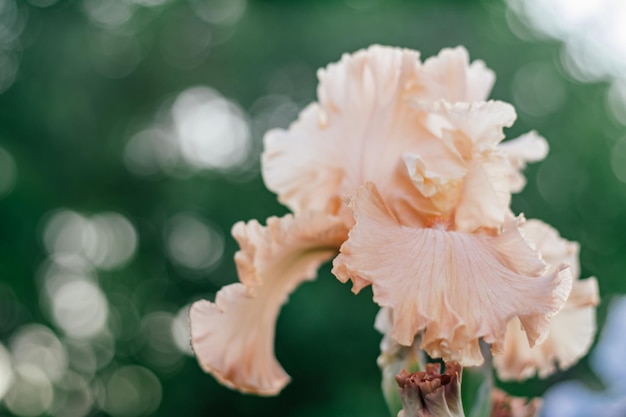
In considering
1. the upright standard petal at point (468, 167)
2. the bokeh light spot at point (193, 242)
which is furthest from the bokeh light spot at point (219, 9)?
the upright standard petal at point (468, 167)

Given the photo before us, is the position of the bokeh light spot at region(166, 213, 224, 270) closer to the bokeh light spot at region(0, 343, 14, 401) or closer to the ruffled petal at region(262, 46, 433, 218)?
the bokeh light spot at region(0, 343, 14, 401)

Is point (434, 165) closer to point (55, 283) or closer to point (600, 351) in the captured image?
point (600, 351)

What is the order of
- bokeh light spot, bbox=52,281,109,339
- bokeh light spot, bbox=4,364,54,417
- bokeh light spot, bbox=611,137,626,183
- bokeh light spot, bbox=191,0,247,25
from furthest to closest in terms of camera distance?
bokeh light spot, bbox=191,0,247,25
bokeh light spot, bbox=52,281,109,339
bokeh light spot, bbox=4,364,54,417
bokeh light spot, bbox=611,137,626,183

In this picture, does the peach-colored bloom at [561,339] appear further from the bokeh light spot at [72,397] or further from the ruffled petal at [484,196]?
the bokeh light spot at [72,397]

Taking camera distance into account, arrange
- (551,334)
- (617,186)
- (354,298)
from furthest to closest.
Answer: (617,186) < (354,298) < (551,334)

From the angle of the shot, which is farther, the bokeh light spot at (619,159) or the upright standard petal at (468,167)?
the bokeh light spot at (619,159)

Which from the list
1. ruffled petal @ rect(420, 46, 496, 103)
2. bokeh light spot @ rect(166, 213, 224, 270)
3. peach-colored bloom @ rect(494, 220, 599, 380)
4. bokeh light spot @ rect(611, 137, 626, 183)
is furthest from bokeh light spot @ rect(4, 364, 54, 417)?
ruffled petal @ rect(420, 46, 496, 103)

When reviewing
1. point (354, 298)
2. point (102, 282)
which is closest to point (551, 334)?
point (354, 298)
